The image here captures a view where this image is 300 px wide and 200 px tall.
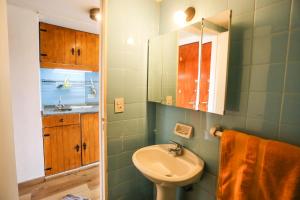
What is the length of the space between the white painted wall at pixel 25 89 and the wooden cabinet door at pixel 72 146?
310 millimetres

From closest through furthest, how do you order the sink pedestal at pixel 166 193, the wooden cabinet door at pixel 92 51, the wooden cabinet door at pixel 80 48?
the sink pedestal at pixel 166 193 < the wooden cabinet door at pixel 80 48 < the wooden cabinet door at pixel 92 51

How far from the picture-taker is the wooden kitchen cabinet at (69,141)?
7.00 feet

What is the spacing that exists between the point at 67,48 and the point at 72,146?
57.8 inches

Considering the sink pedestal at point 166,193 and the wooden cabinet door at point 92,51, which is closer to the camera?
the sink pedestal at point 166,193

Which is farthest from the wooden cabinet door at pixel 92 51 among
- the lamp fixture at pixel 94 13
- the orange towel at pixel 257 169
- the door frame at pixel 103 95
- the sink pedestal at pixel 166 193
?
the orange towel at pixel 257 169

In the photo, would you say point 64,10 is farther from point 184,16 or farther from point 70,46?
point 184,16

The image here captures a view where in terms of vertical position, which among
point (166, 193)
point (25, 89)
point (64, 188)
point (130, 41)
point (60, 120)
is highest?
point (130, 41)

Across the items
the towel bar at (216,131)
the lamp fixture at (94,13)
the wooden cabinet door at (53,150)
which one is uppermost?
the lamp fixture at (94,13)

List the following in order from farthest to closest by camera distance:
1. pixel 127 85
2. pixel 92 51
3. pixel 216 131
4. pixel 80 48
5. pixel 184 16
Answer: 1. pixel 92 51
2. pixel 80 48
3. pixel 127 85
4. pixel 184 16
5. pixel 216 131

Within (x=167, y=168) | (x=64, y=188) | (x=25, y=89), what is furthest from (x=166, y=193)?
(x=25, y=89)

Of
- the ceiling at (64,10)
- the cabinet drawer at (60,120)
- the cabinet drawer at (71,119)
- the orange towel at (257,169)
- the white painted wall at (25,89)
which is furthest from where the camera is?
the cabinet drawer at (71,119)

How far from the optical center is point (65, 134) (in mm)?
2242

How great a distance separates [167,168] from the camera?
3.97 feet

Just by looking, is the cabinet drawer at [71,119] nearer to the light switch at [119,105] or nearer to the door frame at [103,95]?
the door frame at [103,95]
